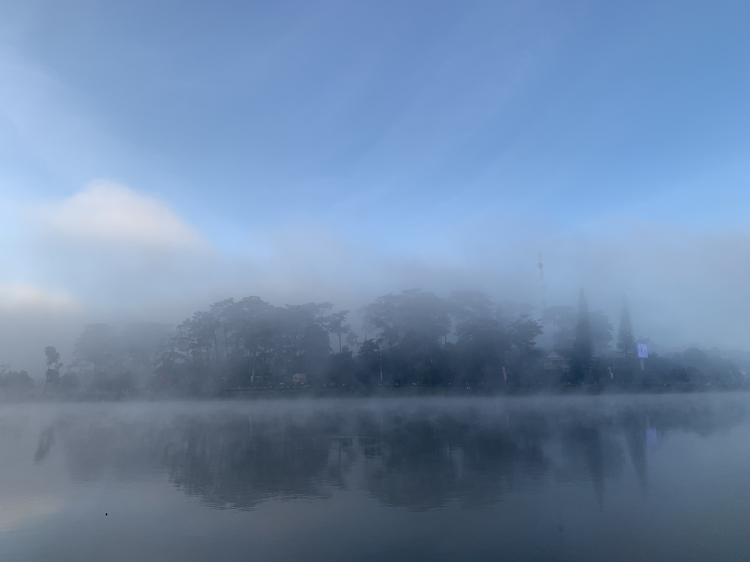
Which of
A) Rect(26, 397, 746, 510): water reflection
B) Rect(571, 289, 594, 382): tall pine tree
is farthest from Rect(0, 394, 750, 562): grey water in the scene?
Rect(571, 289, 594, 382): tall pine tree

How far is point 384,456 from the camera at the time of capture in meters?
13.8

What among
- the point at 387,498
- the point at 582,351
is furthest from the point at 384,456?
the point at 582,351

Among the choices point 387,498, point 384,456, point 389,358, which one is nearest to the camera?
point 387,498

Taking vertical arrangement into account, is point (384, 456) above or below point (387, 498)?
below

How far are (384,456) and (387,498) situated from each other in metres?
4.61

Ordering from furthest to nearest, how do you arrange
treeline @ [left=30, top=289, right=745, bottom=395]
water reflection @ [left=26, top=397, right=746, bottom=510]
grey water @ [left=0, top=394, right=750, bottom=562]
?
1. treeline @ [left=30, top=289, right=745, bottom=395]
2. water reflection @ [left=26, top=397, right=746, bottom=510]
3. grey water @ [left=0, top=394, right=750, bottom=562]

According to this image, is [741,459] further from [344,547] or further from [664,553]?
[344,547]

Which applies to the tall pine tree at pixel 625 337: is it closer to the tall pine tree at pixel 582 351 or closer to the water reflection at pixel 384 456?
the tall pine tree at pixel 582 351

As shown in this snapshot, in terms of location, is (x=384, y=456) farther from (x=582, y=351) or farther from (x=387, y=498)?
(x=582, y=351)

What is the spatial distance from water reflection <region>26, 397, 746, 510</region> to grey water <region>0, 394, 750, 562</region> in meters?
0.07

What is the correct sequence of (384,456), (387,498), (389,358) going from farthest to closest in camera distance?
(389,358) < (384,456) < (387,498)

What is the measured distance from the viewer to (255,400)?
150 ft

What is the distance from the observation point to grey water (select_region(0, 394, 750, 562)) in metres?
6.89

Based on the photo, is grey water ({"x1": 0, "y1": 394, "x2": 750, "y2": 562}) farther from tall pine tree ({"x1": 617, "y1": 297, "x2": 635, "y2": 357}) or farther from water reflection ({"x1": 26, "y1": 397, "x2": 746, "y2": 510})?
tall pine tree ({"x1": 617, "y1": 297, "x2": 635, "y2": 357})
